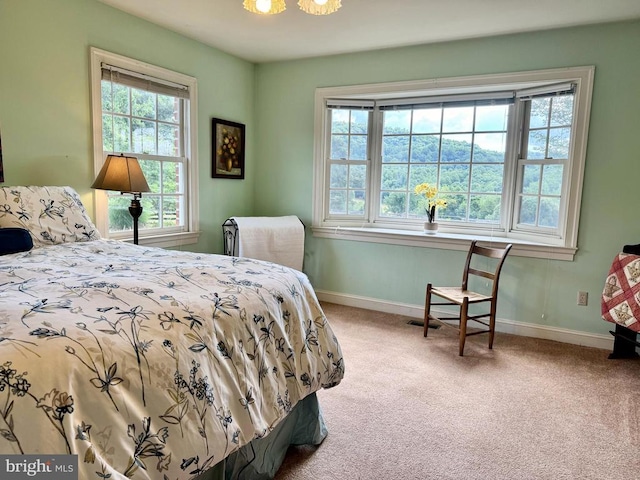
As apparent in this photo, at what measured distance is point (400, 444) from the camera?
6.50ft

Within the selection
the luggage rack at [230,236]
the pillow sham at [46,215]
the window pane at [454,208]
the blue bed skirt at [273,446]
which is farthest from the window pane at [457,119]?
the pillow sham at [46,215]

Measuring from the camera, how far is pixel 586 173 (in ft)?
10.5

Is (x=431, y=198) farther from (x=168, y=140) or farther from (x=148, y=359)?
(x=148, y=359)

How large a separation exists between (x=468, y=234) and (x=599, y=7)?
187cm

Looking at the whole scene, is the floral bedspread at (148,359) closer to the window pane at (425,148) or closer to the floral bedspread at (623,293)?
the floral bedspread at (623,293)

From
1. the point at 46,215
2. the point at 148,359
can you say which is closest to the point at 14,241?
the point at 46,215

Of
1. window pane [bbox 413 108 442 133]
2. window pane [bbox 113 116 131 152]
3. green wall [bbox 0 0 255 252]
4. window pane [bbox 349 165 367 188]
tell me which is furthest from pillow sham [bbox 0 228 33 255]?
window pane [bbox 413 108 442 133]

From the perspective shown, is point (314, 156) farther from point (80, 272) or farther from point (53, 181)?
point (80, 272)

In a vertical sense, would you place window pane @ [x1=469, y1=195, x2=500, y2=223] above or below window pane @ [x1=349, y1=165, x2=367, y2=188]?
below

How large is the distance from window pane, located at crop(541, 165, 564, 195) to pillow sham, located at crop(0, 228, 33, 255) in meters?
3.54

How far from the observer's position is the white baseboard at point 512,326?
3285 millimetres

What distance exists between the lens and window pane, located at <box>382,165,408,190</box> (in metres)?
4.11

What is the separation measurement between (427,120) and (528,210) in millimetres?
1196

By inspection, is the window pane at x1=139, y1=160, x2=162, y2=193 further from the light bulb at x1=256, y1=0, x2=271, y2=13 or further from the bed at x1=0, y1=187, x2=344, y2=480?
the light bulb at x1=256, y1=0, x2=271, y2=13
